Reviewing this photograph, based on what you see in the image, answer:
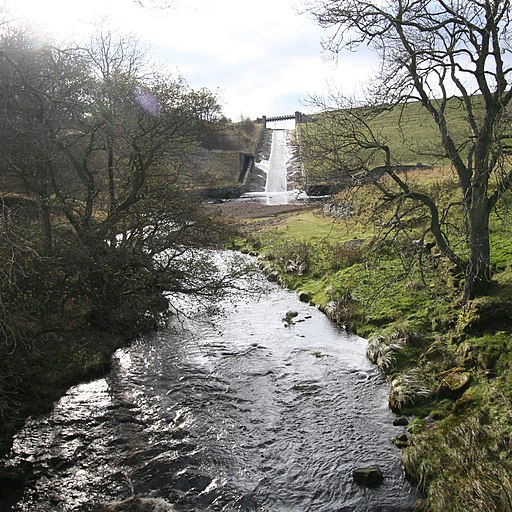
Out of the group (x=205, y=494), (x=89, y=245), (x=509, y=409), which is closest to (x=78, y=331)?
(x=89, y=245)

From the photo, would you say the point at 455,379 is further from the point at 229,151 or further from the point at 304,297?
the point at 229,151

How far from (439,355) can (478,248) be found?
117 inches

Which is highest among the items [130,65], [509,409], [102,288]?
[130,65]

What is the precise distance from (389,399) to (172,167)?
40.9 feet

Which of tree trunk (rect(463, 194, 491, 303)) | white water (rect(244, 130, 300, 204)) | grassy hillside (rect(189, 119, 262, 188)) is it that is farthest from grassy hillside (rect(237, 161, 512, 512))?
grassy hillside (rect(189, 119, 262, 188))

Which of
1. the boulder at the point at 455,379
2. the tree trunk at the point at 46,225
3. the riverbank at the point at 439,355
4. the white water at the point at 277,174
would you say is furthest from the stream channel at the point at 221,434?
the white water at the point at 277,174

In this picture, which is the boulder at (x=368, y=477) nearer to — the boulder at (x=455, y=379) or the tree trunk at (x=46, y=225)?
the boulder at (x=455, y=379)

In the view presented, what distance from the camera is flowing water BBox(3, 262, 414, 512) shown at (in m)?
8.27

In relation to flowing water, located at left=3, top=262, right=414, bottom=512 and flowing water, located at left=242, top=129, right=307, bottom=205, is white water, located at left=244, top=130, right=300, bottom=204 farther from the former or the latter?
flowing water, located at left=3, top=262, right=414, bottom=512

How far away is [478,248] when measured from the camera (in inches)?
517

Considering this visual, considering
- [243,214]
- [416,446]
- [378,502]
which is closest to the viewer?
[378,502]

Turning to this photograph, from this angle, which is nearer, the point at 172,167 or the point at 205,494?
the point at 205,494

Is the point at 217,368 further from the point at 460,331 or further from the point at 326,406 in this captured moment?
the point at 460,331

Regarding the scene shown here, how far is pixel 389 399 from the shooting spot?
11.1m
